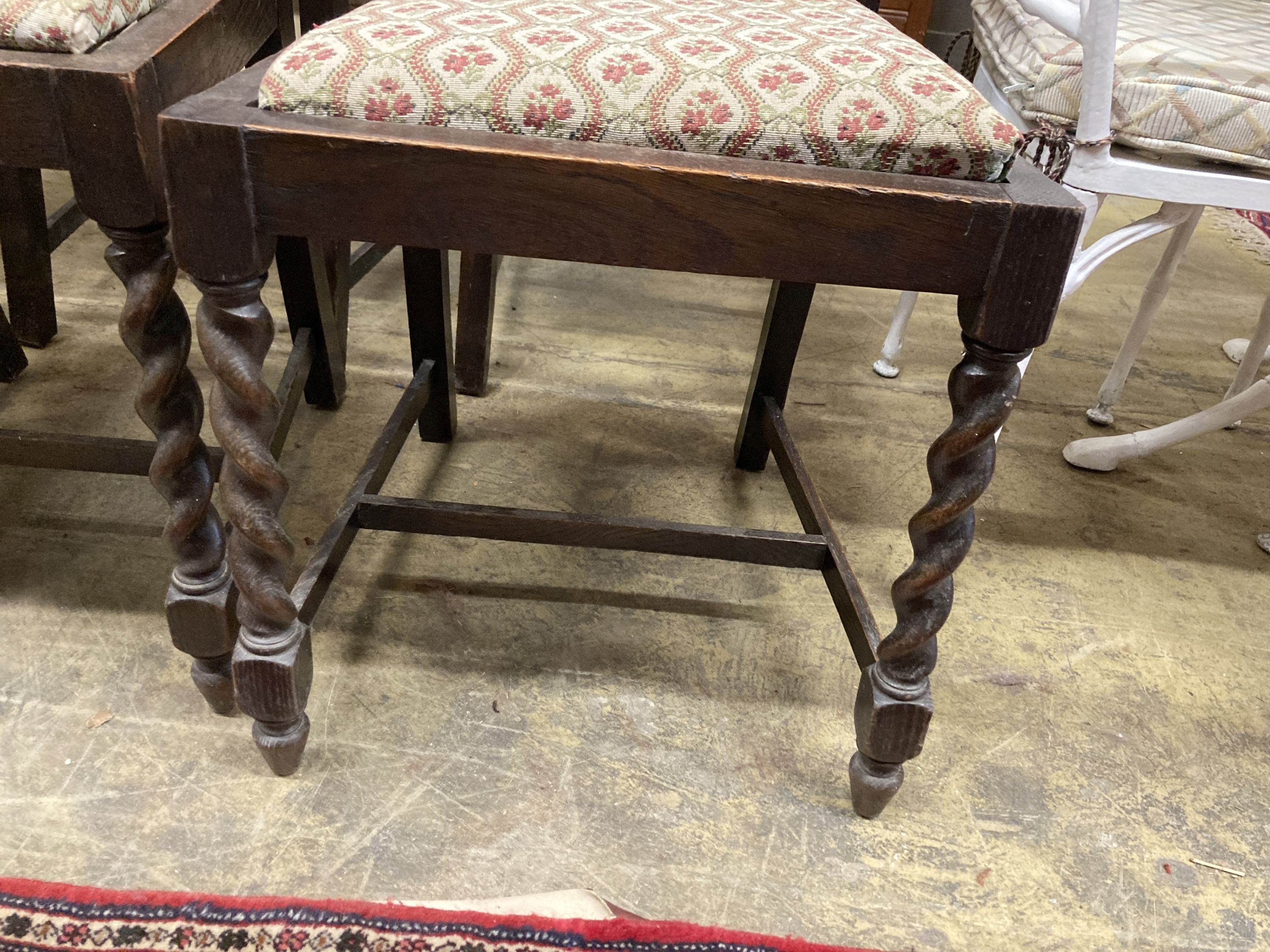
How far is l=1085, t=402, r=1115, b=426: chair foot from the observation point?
5.12 ft

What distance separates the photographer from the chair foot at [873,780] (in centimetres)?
85

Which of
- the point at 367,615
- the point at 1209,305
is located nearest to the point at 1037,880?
the point at 367,615

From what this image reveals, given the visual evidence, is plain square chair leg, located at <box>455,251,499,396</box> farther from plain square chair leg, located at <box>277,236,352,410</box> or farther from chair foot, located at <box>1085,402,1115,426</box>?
chair foot, located at <box>1085,402,1115,426</box>

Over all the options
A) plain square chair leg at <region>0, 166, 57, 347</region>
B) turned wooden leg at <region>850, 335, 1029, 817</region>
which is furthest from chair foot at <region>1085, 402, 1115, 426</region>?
plain square chair leg at <region>0, 166, 57, 347</region>

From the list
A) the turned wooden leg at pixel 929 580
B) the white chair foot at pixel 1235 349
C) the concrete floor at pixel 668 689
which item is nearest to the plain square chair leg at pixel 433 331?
the concrete floor at pixel 668 689

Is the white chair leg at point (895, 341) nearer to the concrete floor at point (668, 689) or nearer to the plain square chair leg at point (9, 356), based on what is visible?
the concrete floor at point (668, 689)

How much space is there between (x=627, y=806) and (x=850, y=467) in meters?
Result: 0.70

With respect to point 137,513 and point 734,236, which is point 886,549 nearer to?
point 734,236

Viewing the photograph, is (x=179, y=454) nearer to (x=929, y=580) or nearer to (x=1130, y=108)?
(x=929, y=580)

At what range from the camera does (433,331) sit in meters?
1.22

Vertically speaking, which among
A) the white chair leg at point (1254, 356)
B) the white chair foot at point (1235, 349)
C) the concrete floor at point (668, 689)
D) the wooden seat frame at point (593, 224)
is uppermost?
the wooden seat frame at point (593, 224)

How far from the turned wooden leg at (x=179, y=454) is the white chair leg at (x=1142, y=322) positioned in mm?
1246

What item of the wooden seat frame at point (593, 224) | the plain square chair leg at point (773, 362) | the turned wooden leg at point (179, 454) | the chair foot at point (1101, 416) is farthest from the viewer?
the chair foot at point (1101, 416)

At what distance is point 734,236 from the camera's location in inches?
25.4
